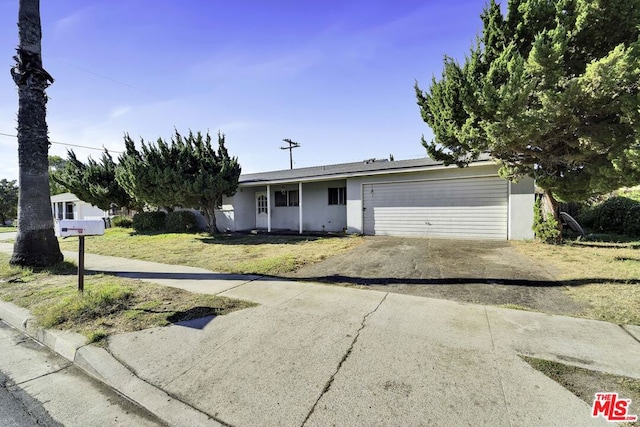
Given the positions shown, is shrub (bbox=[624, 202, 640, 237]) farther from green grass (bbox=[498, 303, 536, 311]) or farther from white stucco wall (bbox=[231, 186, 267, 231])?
white stucco wall (bbox=[231, 186, 267, 231])

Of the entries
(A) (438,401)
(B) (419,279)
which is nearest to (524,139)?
(B) (419,279)

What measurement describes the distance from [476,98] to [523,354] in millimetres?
6039

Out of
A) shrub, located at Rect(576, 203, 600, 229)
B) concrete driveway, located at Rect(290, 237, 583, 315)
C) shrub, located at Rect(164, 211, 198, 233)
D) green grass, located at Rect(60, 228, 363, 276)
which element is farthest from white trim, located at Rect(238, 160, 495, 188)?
shrub, located at Rect(576, 203, 600, 229)

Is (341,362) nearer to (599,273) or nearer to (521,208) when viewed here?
(599,273)

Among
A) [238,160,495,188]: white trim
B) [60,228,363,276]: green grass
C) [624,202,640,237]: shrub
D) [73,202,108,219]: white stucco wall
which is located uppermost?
[238,160,495,188]: white trim

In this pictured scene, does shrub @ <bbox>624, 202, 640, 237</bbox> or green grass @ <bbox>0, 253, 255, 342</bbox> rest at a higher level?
shrub @ <bbox>624, 202, 640, 237</bbox>

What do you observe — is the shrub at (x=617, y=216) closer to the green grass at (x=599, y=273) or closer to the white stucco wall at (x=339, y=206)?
the green grass at (x=599, y=273)

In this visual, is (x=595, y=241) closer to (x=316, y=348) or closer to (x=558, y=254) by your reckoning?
(x=558, y=254)

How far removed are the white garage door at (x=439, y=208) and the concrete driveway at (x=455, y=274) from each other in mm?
1599

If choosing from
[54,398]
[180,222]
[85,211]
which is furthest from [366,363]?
[85,211]

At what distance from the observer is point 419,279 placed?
18.6 ft

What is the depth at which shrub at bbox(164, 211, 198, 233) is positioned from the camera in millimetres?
16000

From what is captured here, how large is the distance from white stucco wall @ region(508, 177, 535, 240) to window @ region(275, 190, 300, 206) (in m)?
9.68

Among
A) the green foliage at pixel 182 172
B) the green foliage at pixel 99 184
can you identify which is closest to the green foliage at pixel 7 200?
the green foliage at pixel 99 184
